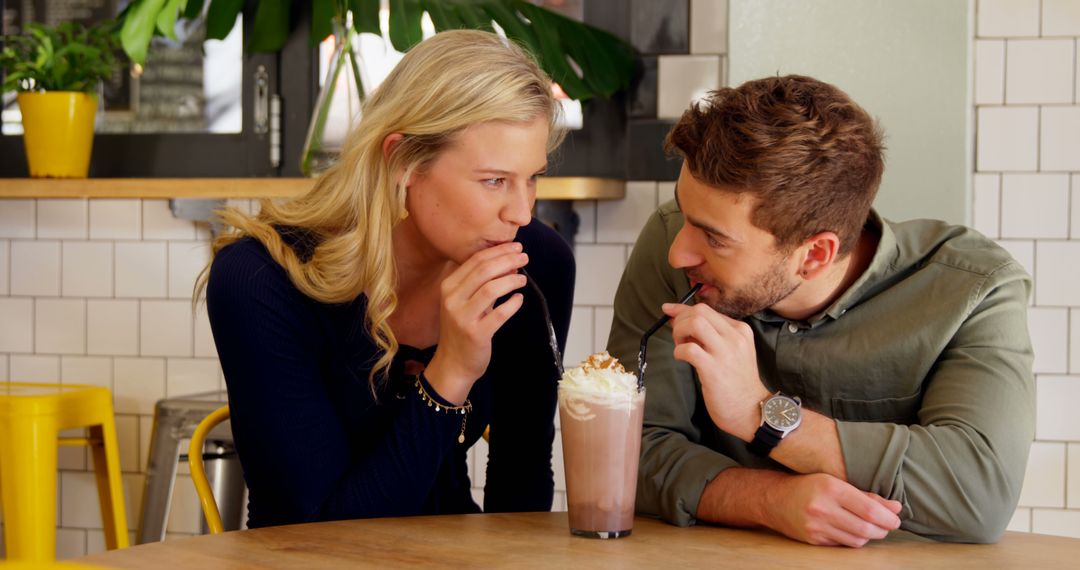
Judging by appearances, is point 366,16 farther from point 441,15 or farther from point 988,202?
point 988,202

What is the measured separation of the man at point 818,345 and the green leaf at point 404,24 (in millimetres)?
1187

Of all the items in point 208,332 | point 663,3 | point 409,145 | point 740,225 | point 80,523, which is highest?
point 663,3

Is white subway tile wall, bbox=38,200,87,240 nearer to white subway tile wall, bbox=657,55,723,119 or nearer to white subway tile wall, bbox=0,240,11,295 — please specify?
white subway tile wall, bbox=0,240,11,295

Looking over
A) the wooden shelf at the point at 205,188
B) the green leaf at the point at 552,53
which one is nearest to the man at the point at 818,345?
the wooden shelf at the point at 205,188

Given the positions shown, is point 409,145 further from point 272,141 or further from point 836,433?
point 272,141

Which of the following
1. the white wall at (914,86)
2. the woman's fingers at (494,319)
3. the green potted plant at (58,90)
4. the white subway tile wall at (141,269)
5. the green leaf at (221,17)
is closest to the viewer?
the woman's fingers at (494,319)

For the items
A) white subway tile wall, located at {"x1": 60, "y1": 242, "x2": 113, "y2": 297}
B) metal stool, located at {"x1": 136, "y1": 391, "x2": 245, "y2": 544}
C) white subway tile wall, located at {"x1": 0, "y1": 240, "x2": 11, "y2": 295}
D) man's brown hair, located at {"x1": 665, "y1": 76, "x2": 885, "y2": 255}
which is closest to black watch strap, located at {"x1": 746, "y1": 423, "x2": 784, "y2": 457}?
man's brown hair, located at {"x1": 665, "y1": 76, "x2": 885, "y2": 255}

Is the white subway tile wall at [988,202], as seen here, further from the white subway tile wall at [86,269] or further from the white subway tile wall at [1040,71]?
the white subway tile wall at [86,269]

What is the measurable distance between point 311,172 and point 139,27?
528 mm

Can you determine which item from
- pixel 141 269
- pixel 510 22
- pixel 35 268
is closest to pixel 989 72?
pixel 510 22

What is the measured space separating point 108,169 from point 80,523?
1.02 meters

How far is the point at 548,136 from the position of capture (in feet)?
5.66

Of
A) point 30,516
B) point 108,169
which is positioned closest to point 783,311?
point 30,516

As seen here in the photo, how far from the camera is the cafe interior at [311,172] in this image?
8.89 ft
